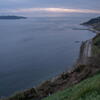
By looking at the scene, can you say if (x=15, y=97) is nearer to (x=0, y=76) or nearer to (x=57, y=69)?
(x=0, y=76)

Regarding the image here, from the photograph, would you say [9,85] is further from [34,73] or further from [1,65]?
[1,65]

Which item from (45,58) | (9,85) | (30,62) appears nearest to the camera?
(9,85)

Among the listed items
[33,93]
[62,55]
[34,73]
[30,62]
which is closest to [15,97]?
[33,93]

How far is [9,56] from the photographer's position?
3131 cm

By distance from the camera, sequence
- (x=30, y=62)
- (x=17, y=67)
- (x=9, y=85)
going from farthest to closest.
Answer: (x=30, y=62) → (x=17, y=67) → (x=9, y=85)

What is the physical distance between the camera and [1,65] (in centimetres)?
2580

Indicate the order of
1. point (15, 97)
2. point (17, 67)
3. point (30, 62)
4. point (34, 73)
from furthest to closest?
point (30, 62) < point (17, 67) < point (34, 73) < point (15, 97)

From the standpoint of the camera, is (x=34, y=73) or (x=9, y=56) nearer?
(x=34, y=73)

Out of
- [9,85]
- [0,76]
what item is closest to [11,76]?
[0,76]

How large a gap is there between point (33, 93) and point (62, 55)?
21.5m

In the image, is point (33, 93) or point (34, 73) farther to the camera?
point (34, 73)

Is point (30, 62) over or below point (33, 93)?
below

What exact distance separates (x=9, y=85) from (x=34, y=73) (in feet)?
15.9

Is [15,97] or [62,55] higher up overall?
[15,97]
